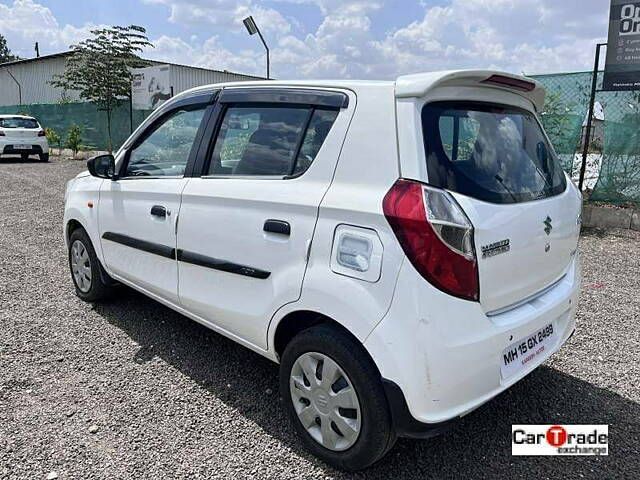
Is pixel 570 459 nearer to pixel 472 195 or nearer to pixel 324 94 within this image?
pixel 472 195

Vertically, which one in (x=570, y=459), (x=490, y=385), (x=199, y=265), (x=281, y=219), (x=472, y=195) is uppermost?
(x=472, y=195)

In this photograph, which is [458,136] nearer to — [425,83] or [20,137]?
[425,83]

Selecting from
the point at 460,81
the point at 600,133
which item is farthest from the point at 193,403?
the point at 600,133

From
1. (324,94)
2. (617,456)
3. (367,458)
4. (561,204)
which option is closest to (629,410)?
(617,456)

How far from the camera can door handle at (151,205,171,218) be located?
3243mm

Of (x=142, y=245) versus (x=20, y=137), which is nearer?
(x=142, y=245)

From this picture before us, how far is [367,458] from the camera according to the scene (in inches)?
90.1

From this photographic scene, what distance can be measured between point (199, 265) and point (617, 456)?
245 cm

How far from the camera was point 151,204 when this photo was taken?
11.1ft

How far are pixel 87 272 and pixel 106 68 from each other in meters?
17.2

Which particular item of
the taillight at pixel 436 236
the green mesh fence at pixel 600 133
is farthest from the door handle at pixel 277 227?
the green mesh fence at pixel 600 133

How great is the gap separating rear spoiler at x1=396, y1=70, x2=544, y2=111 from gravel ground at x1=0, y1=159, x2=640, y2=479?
1762mm

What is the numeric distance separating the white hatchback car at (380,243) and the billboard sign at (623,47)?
5.25 metres

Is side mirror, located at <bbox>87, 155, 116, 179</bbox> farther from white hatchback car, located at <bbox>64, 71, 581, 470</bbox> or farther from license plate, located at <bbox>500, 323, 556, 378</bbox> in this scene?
license plate, located at <bbox>500, 323, 556, 378</bbox>
